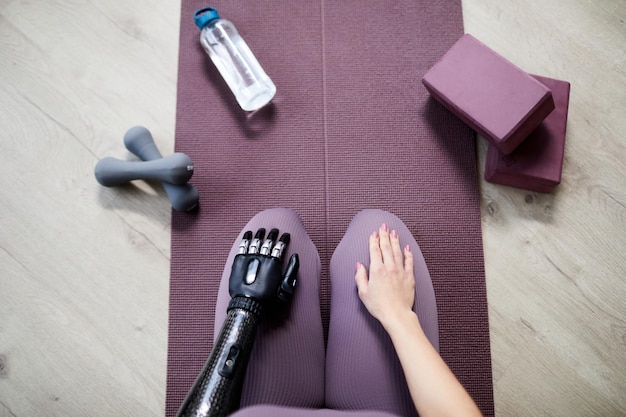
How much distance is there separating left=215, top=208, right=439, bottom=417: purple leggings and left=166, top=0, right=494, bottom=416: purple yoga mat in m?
0.16

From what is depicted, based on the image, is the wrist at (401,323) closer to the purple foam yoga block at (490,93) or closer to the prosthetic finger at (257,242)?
the prosthetic finger at (257,242)

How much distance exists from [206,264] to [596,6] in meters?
1.15

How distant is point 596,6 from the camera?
114cm

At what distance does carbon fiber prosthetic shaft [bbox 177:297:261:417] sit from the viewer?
617 mm

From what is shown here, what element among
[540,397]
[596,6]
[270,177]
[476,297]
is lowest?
[540,397]

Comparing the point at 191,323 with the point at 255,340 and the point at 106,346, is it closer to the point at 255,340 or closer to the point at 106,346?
the point at 106,346

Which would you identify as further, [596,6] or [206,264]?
[596,6]

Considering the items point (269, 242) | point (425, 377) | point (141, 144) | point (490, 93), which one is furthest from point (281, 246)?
point (490, 93)

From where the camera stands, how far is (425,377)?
66cm

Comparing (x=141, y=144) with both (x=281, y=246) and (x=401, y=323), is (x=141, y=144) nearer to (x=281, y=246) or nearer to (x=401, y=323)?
(x=281, y=246)

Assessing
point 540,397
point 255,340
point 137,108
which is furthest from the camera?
Answer: point 137,108

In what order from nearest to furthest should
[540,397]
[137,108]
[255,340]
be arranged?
[255,340]
[540,397]
[137,108]

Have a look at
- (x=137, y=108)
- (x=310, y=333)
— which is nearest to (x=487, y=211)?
(x=310, y=333)

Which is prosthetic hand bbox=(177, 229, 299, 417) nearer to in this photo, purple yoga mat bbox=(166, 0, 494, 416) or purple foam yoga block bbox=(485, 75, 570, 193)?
purple yoga mat bbox=(166, 0, 494, 416)
